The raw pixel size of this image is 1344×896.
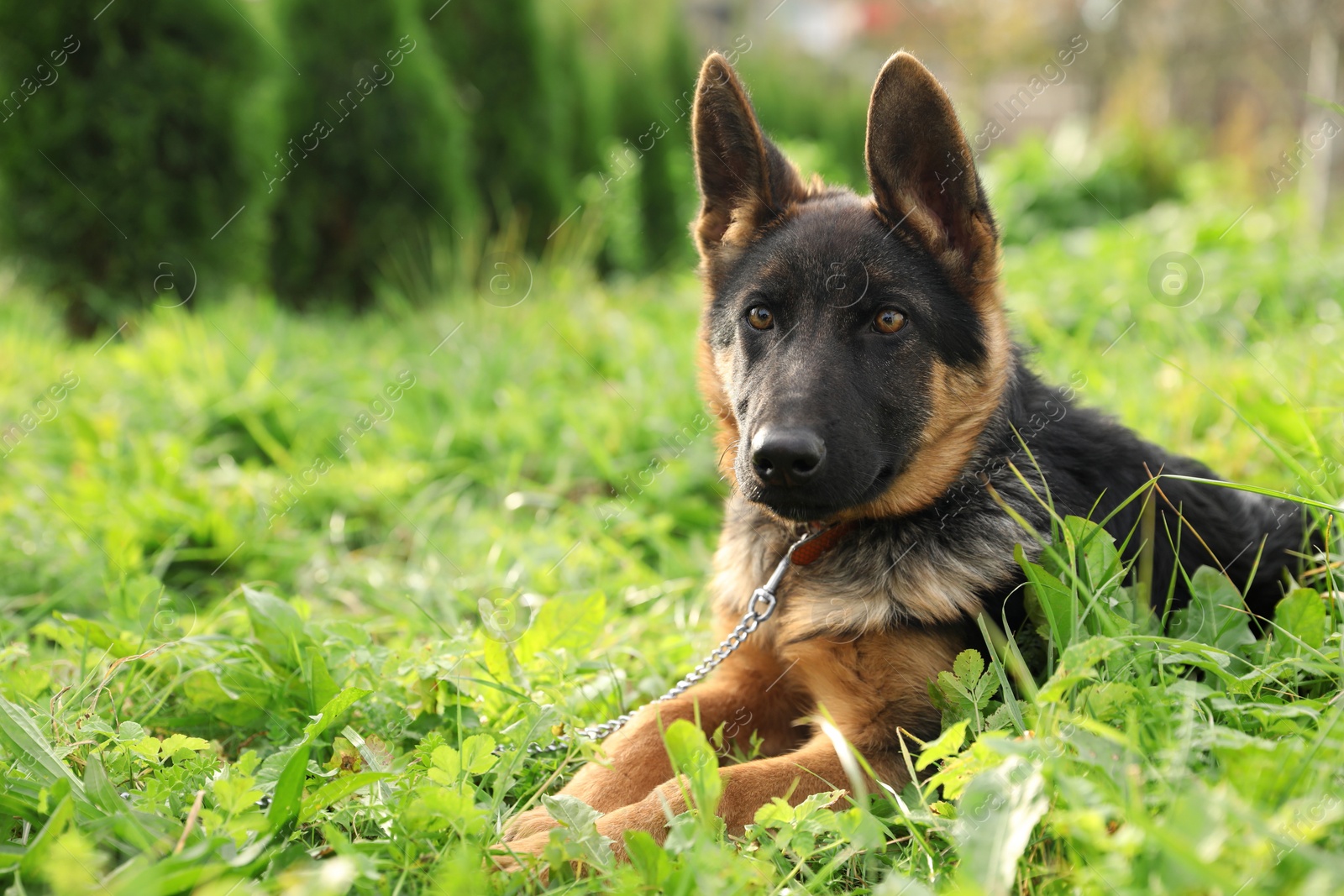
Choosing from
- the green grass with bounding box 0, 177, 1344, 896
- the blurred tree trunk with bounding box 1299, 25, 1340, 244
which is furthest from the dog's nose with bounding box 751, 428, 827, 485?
the blurred tree trunk with bounding box 1299, 25, 1340, 244

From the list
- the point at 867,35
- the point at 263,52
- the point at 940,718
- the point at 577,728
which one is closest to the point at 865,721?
the point at 940,718

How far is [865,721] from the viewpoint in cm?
263

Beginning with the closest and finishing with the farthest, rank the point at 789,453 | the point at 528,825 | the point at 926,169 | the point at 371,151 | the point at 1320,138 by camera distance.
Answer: the point at 528,825 < the point at 789,453 < the point at 926,169 < the point at 1320,138 < the point at 371,151

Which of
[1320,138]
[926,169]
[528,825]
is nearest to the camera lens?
[528,825]

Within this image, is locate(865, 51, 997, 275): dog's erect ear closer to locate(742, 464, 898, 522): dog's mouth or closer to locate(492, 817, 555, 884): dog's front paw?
locate(742, 464, 898, 522): dog's mouth

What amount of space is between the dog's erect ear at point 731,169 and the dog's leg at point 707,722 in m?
1.51

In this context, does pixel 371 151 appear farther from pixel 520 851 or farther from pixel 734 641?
pixel 520 851

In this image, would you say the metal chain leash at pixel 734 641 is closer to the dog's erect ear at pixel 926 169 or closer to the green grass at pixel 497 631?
the green grass at pixel 497 631

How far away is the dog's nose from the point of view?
249cm

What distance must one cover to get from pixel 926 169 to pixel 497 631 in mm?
2068

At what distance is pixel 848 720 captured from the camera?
265 cm

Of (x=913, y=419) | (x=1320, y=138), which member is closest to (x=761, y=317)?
(x=913, y=419)

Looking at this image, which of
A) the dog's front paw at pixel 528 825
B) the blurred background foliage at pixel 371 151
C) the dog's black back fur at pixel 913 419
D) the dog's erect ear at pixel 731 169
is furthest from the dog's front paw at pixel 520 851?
the blurred background foliage at pixel 371 151

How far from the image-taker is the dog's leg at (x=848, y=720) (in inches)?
93.4
